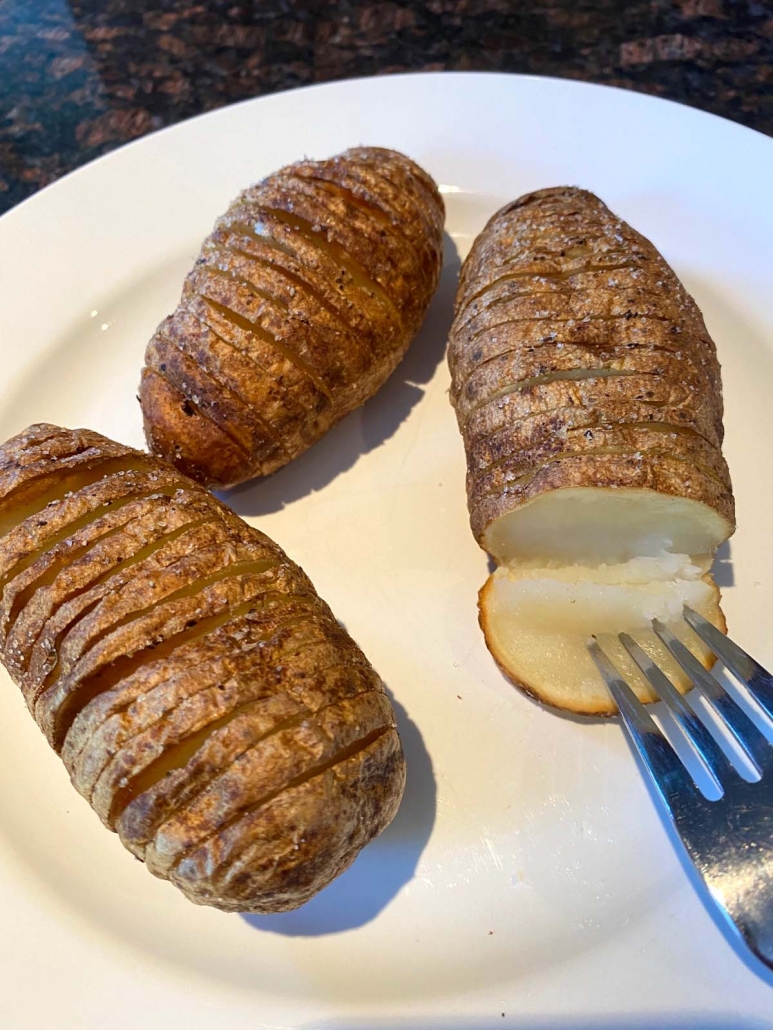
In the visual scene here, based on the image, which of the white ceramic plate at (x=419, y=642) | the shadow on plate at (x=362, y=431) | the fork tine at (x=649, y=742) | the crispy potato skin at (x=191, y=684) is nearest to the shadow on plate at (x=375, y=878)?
the white ceramic plate at (x=419, y=642)

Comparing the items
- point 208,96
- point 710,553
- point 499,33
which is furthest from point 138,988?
point 499,33

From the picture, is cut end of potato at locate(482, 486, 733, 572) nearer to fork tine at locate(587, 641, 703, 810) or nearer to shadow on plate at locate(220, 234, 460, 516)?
fork tine at locate(587, 641, 703, 810)

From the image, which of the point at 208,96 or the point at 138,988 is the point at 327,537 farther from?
the point at 208,96

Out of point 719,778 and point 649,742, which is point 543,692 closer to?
point 649,742

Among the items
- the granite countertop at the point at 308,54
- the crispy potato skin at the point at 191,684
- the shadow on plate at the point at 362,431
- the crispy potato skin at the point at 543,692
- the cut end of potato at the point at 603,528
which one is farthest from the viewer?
the granite countertop at the point at 308,54

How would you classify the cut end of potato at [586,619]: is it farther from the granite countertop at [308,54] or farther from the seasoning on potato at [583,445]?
the granite countertop at [308,54]

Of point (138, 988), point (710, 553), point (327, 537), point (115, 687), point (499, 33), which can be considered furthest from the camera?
point (499, 33)
